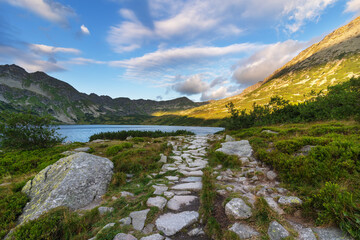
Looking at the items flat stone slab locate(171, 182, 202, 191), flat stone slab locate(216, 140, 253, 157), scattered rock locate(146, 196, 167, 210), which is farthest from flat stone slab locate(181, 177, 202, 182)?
flat stone slab locate(216, 140, 253, 157)

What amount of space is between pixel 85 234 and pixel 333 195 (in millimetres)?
6034

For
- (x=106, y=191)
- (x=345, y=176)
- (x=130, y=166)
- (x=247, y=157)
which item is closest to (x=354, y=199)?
(x=345, y=176)

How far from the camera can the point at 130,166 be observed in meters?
8.15

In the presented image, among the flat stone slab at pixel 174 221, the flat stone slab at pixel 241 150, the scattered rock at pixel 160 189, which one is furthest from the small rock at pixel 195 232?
the flat stone slab at pixel 241 150

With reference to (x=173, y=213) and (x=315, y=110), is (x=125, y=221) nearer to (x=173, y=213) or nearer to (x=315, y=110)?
(x=173, y=213)

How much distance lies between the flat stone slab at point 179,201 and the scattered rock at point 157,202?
0.67ft

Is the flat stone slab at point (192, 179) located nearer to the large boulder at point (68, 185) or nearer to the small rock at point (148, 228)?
the small rock at point (148, 228)

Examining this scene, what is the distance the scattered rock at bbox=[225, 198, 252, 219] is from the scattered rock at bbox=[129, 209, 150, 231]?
2.30 meters

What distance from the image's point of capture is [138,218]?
3.99 meters

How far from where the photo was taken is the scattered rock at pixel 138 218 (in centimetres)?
369

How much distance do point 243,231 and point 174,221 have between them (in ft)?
5.71

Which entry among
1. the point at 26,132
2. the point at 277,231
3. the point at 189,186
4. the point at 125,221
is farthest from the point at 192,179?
the point at 26,132

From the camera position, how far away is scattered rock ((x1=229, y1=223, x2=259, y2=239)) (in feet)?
9.92

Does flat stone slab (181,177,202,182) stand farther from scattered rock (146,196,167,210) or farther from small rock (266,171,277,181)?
small rock (266,171,277,181)
